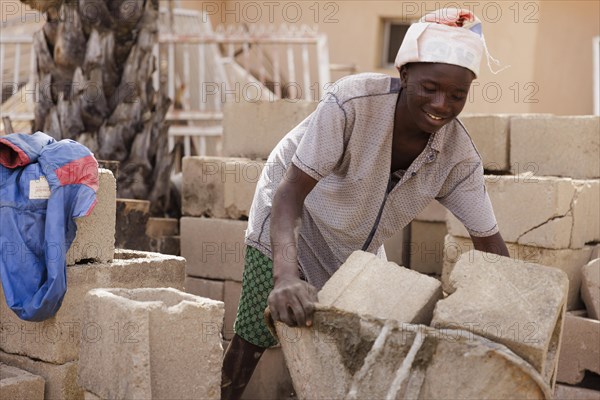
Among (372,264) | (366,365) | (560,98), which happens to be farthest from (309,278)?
(560,98)

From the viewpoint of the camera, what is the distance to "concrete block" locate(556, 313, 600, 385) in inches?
213

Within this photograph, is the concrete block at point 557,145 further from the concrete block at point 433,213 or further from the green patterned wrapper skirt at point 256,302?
the green patterned wrapper skirt at point 256,302

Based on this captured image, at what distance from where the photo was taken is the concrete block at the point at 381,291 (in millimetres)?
2924

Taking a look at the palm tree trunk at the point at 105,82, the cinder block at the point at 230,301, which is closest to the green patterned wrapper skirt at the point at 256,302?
the cinder block at the point at 230,301

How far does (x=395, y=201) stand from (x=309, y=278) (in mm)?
477

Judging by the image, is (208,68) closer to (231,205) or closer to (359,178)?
(231,205)

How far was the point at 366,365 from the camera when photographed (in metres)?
2.76

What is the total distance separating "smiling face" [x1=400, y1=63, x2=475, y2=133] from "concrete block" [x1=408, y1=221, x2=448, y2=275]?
11.3 feet

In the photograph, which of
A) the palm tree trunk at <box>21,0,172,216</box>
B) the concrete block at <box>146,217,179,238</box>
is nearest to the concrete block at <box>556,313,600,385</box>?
the concrete block at <box>146,217,179,238</box>

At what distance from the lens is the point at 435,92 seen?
10.4ft

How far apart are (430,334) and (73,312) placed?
7.23 ft

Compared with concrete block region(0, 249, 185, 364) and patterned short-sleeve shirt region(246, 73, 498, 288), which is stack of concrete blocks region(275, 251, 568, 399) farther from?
concrete block region(0, 249, 185, 364)

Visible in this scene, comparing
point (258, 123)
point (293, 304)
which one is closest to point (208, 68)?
point (258, 123)

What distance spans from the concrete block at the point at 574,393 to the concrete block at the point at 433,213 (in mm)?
1514
